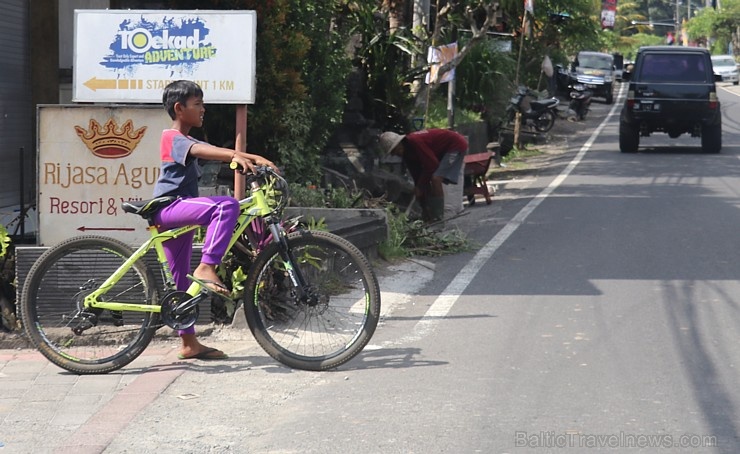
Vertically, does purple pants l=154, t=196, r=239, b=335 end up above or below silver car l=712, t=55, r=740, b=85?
below

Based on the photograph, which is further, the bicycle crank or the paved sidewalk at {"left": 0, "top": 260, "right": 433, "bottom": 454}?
the bicycle crank

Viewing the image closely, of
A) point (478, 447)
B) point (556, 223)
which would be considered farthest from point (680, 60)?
point (478, 447)

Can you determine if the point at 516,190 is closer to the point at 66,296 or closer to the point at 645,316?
the point at 645,316

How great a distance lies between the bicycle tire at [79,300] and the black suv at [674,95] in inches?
717

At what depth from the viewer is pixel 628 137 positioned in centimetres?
2455

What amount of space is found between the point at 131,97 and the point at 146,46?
1.23 feet

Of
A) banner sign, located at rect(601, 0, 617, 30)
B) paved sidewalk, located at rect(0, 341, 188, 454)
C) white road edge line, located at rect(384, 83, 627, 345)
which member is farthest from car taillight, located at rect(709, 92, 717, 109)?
banner sign, located at rect(601, 0, 617, 30)

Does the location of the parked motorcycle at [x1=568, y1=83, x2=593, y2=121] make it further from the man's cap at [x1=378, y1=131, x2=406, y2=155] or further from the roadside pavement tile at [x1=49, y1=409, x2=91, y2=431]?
the roadside pavement tile at [x1=49, y1=409, x2=91, y2=431]

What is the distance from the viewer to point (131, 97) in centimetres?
812

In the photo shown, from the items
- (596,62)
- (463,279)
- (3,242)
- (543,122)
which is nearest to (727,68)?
(596,62)

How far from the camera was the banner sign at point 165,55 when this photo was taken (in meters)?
8.12

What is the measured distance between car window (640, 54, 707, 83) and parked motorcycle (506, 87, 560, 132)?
304 centimetres

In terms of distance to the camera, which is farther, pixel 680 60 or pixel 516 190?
pixel 680 60

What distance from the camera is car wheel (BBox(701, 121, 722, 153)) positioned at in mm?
23844
